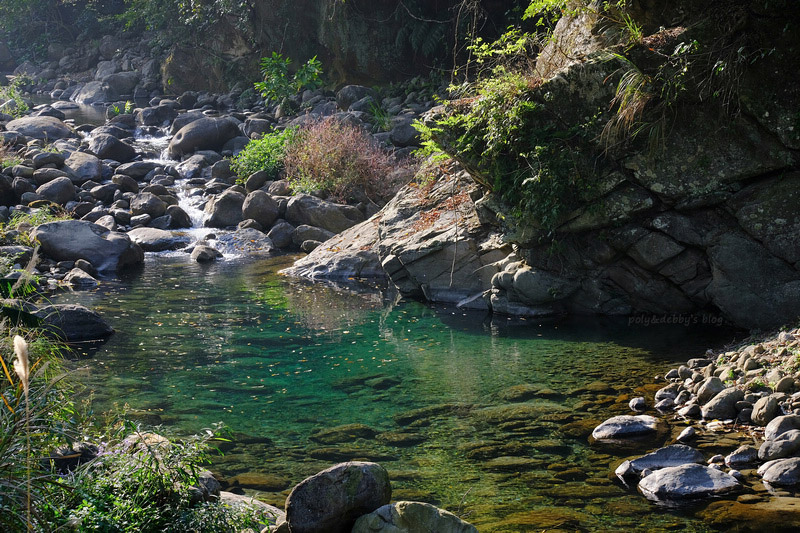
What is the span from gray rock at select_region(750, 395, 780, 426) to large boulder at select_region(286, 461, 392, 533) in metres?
3.26

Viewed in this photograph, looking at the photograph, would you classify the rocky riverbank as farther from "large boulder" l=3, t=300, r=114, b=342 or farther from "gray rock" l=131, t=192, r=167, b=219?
"gray rock" l=131, t=192, r=167, b=219

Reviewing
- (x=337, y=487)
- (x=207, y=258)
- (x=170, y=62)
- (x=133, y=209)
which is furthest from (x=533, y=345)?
(x=170, y=62)

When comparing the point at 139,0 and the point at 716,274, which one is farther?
the point at 139,0

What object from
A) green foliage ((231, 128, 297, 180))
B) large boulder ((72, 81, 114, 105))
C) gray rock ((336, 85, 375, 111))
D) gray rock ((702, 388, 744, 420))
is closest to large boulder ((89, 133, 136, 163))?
green foliage ((231, 128, 297, 180))

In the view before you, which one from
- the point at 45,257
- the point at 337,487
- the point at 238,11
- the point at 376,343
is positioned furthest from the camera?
the point at 238,11

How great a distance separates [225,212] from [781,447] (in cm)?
1424

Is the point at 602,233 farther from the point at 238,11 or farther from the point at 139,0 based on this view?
the point at 139,0

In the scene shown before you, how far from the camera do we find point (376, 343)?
30.6ft

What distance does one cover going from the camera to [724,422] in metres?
5.89

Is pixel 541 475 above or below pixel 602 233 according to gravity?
below

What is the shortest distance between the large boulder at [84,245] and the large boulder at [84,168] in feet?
15.6

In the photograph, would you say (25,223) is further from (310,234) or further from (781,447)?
(781,447)

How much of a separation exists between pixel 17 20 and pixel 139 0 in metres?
13.1

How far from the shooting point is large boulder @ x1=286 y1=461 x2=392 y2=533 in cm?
405
